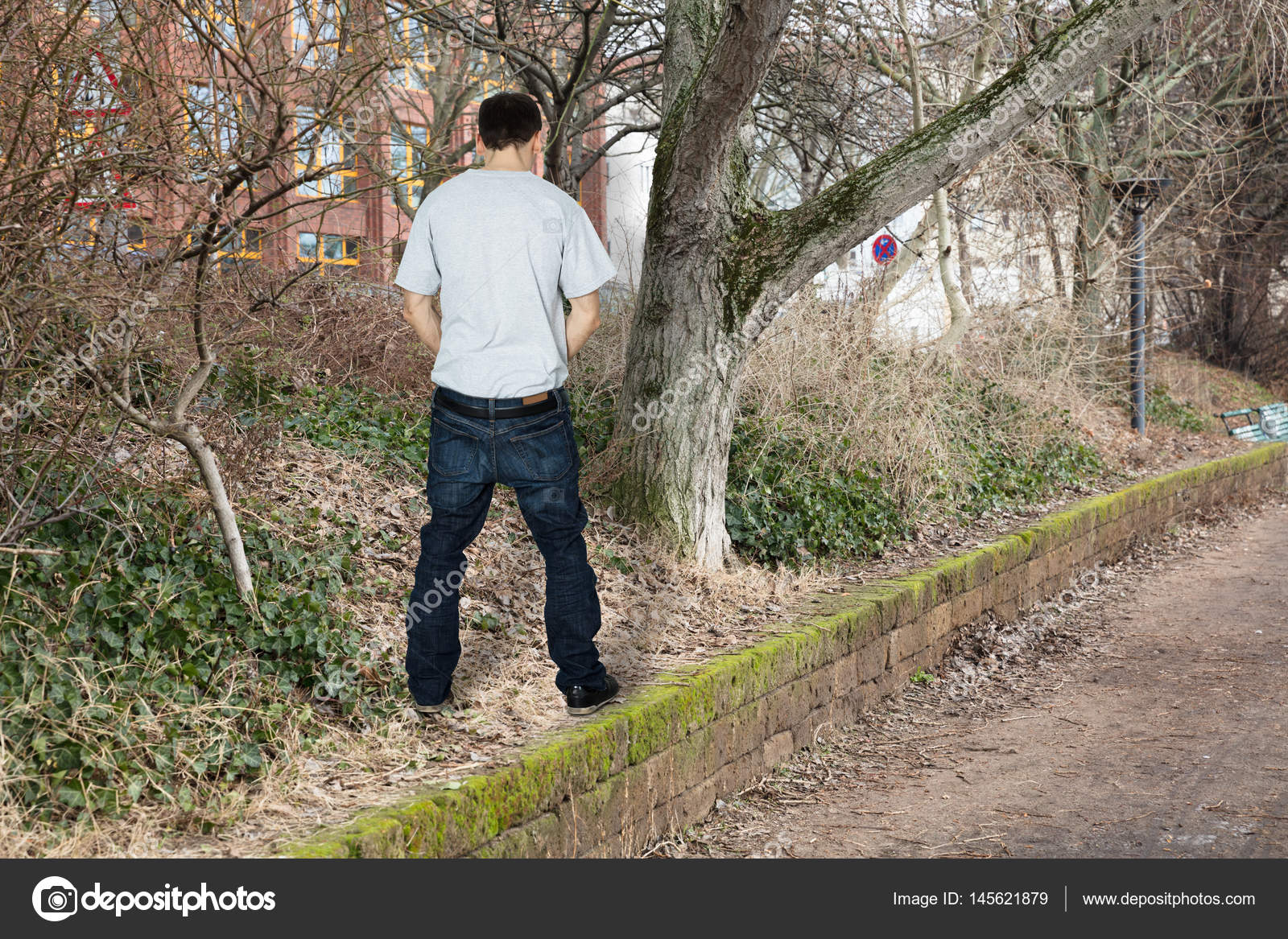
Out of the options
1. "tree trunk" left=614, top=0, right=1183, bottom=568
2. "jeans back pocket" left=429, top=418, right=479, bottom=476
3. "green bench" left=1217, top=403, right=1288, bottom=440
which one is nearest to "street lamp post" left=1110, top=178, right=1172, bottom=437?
"green bench" left=1217, top=403, right=1288, bottom=440

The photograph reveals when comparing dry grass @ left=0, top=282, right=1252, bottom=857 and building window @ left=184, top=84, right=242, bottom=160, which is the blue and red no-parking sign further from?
building window @ left=184, top=84, right=242, bottom=160

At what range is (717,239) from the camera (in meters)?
6.24

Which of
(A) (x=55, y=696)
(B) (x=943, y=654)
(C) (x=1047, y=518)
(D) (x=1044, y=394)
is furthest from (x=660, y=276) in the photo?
(D) (x=1044, y=394)

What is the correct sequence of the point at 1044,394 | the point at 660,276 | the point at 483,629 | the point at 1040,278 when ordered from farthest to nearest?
the point at 1040,278, the point at 1044,394, the point at 660,276, the point at 483,629

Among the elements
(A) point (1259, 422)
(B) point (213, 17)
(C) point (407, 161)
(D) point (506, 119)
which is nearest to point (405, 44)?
(B) point (213, 17)

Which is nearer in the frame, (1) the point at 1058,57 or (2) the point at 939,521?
(1) the point at 1058,57

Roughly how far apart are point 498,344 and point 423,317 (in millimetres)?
348

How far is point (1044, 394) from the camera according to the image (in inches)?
482

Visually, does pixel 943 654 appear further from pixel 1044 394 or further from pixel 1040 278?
pixel 1040 278

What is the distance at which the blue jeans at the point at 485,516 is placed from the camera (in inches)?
154

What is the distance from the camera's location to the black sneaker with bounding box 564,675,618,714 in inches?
170

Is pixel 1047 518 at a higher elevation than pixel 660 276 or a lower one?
lower

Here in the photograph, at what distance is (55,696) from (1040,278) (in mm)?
12718
